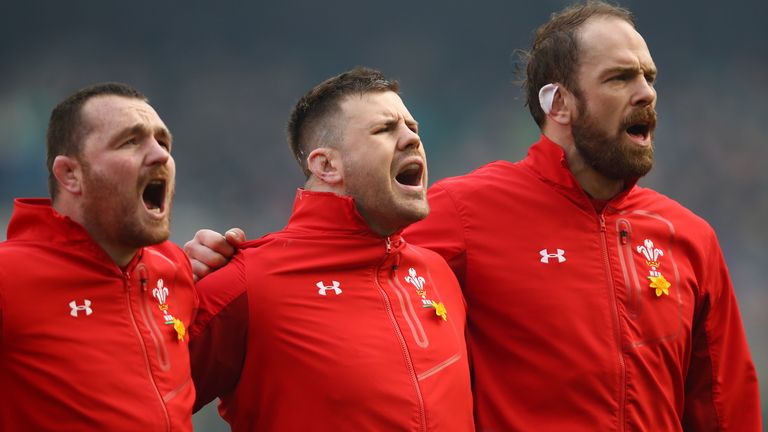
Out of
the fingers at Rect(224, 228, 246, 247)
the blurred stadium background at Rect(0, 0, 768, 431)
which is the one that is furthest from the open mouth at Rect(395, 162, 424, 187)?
the blurred stadium background at Rect(0, 0, 768, 431)

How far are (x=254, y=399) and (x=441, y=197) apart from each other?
894 mm

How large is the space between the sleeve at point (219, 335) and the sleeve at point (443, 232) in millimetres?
665

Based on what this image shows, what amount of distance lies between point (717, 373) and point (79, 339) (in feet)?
6.46

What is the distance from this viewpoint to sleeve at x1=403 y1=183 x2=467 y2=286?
3.18 metres

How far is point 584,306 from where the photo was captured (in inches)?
121

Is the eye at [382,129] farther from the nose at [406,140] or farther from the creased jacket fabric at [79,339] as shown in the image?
the creased jacket fabric at [79,339]

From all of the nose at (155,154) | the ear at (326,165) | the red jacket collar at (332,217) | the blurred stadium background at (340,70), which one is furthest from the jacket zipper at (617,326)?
the blurred stadium background at (340,70)

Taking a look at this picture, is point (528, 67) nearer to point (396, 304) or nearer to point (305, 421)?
point (396, 304)

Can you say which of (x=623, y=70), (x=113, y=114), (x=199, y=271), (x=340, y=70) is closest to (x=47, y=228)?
(x=113, y=114)

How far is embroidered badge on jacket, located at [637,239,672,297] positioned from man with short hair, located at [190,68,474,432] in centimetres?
59

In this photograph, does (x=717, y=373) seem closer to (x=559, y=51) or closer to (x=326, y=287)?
(x=559, y=51)

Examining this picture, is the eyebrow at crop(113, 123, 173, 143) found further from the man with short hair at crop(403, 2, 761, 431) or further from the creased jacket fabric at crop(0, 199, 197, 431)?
the man with short hair at crop(403, 2, 761, 431)

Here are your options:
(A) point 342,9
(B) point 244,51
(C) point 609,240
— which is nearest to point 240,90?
(B) point 244,51

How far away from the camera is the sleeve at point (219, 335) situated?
2764 millimetres
